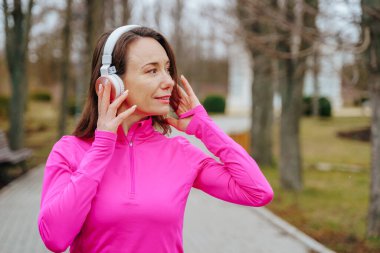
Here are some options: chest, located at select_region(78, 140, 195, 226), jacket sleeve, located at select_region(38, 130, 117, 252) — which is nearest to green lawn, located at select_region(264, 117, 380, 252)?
chest, located at select_region(78, 140, 195, 226)

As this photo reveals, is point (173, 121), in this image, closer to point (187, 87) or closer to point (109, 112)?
point (187, 87)

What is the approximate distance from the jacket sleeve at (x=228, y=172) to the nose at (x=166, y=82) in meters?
0.26

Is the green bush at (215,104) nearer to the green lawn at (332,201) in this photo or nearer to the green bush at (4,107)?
the green bush at (4,107)

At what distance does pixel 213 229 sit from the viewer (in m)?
7.47

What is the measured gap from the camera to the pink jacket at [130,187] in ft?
6.77

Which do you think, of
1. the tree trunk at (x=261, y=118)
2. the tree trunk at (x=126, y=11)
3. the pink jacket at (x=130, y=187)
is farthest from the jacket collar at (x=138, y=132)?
the tree trunk at (x=126, y=11)

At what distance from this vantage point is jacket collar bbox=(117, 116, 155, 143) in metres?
2.37

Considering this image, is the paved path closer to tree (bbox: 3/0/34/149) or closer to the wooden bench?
the wooden bench

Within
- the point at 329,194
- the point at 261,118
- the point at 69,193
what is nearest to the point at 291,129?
the point at 329,194

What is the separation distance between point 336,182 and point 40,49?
76.9 feet

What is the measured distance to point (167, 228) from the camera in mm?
2205

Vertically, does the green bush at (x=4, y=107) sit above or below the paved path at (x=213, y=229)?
above

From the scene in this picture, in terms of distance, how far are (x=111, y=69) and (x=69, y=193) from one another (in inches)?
22.5

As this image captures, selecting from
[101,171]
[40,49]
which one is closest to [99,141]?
[101,171]
